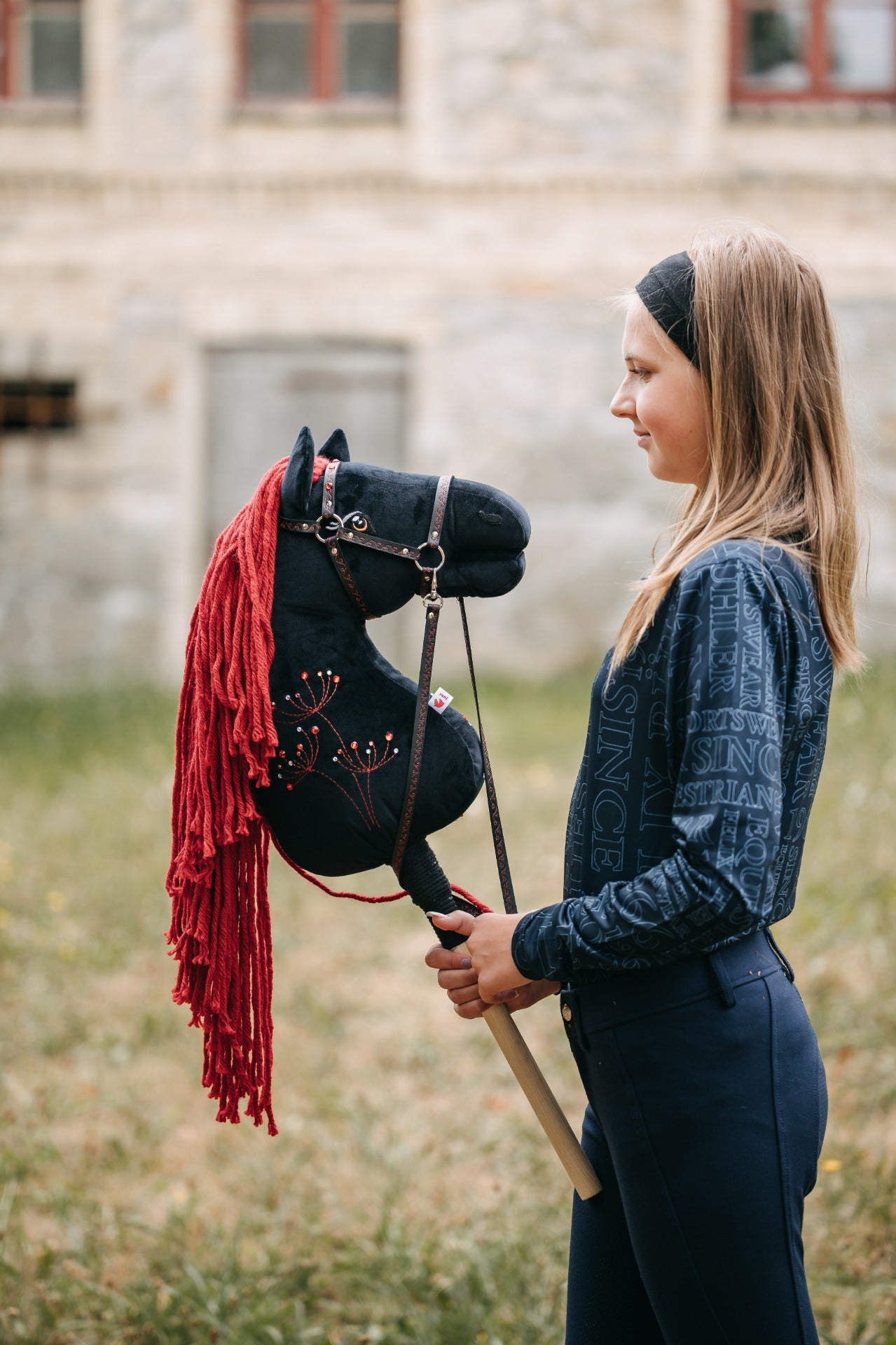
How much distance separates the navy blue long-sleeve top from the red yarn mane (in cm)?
42

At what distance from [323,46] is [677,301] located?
8.40m

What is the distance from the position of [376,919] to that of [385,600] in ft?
11.6

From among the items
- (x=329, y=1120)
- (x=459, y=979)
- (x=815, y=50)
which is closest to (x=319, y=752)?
(x=459, y=979)

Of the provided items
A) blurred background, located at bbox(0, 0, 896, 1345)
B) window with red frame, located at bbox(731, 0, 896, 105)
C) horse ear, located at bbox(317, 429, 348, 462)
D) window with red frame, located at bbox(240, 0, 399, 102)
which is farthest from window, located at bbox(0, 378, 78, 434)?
horse ear, located at bbox(317, 429, 348, 462)

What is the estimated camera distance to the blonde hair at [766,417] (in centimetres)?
155

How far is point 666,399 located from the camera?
5.32 feet

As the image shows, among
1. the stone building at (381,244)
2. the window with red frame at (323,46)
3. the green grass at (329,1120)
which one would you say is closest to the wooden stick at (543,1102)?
the green grass at (329,1120)

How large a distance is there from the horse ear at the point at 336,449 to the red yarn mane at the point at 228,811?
4 centimetres

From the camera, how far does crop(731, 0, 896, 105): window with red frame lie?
889 cm

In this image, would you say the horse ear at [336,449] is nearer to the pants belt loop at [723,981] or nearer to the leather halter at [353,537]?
the leather halter at [353,537]

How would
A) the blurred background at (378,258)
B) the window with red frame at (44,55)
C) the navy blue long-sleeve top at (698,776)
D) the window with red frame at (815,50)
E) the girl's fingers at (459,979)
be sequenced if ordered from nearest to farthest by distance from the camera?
the navy blue long-sleeve top at (698,776)
the girl's fingers at (459,979)
the blurred background at (378,258)
the window with red frame at (815,50)
the window with red frame at (44,55)

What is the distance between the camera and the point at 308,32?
9016 mm

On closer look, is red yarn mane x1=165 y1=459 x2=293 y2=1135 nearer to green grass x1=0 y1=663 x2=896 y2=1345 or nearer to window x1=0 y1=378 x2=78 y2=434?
green grass x1=0 y1=663 x2=896 y2=1345

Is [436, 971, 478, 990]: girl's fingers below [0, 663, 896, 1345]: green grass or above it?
above
